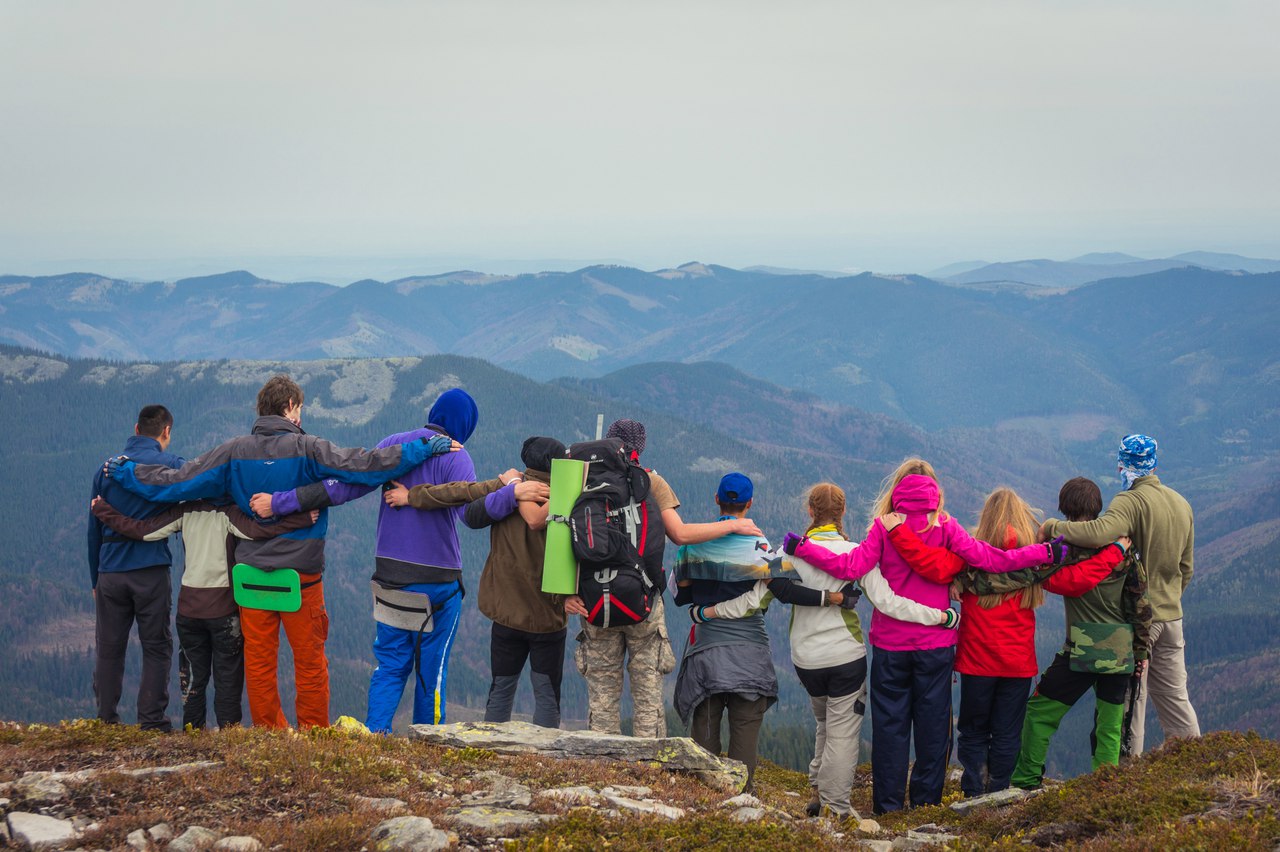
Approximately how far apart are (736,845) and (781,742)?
8999cm

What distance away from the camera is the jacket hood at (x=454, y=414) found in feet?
36.4

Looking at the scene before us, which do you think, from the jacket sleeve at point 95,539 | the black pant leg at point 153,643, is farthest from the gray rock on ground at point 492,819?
the jacket sleeve at point 95,539

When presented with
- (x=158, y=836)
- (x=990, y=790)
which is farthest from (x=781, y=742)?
(x=158, y=836)

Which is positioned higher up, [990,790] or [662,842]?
[662,842]

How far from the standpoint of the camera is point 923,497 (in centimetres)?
1004

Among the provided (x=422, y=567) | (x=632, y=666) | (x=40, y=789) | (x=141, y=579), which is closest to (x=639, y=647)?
(x=632, y=666)

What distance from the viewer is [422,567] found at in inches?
429

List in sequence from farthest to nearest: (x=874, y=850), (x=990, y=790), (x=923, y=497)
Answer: (x=990, y=790), (x=923, y=497), (x=874, y=850)

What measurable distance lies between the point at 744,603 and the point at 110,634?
7.56 meters

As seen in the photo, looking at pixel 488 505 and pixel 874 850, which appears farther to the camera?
pixel 488 505

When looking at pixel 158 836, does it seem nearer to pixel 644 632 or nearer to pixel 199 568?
pixel 199 568

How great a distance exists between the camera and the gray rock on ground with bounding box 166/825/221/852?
648 centimetres

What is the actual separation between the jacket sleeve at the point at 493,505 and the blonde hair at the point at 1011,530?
5.13 metres

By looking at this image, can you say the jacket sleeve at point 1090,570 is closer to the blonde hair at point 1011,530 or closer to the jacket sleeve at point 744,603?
the blonde hair at point 1011,530
